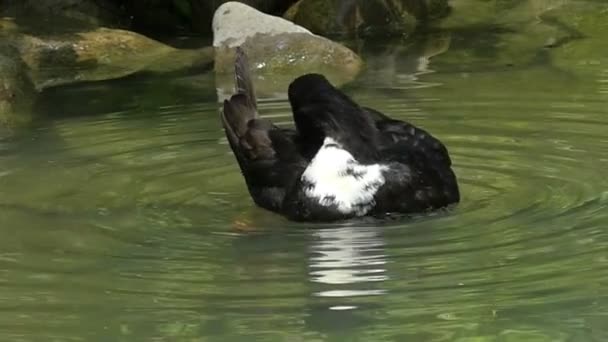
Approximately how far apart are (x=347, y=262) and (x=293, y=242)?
0.48m

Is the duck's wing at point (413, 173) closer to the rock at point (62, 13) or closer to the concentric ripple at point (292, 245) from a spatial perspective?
the concentric ripple at point (292, 245)

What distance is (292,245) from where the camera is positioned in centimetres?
595

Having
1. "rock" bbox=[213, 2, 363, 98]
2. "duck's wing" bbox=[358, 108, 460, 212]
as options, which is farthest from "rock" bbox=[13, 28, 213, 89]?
"duck's wing" bbox=[358, 108, 460, 212]

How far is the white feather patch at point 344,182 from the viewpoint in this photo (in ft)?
20.0

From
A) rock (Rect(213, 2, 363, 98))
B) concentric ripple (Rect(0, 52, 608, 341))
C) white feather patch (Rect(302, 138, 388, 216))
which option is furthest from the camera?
rock (Rect(213, 2, 363, 98))

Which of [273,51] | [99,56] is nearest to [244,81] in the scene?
[273,51]

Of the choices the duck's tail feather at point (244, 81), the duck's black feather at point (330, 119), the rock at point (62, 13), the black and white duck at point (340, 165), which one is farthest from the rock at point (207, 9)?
the duck's black feather at point (330, 119)

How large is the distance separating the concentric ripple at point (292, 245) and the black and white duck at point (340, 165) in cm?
9

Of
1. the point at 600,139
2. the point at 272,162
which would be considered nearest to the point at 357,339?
the point at 272,162

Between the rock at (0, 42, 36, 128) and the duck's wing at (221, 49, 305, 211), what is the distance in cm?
270

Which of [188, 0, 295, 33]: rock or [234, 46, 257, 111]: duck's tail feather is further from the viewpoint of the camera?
[188, 0, 295, 33]: rock

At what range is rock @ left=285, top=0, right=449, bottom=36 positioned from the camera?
42.6 ft

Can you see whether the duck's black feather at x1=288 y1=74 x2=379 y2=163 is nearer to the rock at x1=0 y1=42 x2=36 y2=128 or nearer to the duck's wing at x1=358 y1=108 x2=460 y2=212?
the duck's wing at x1=358 y1=108 x2=460 y2=212

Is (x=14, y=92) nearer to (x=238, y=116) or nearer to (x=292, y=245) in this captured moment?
(x=238, y=116)
